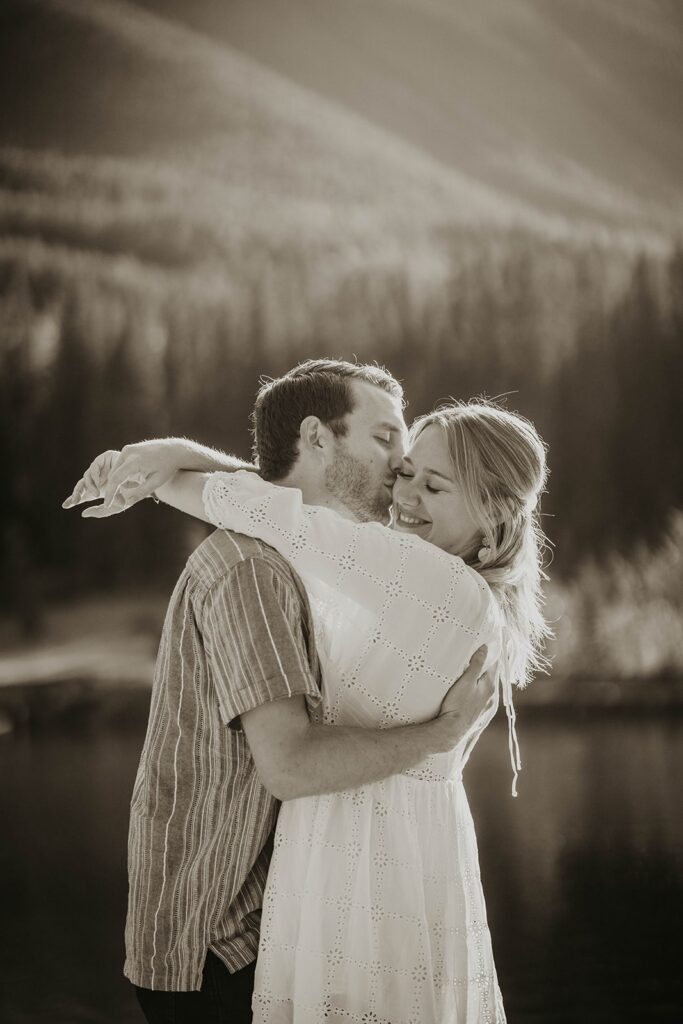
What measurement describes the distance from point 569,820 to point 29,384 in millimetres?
2714

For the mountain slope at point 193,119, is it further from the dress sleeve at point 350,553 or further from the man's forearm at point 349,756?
the man's forearm at point 349,756

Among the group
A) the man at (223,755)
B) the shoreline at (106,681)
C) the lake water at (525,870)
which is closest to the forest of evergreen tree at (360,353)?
Answer: the shoreline at (106,681)

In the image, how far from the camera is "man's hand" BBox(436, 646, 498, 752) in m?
1.28

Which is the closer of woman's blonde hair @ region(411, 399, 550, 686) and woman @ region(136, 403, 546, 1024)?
woman @ region(136, 403, 546, 1024)

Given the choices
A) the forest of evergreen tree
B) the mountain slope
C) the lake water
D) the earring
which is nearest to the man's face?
the earring

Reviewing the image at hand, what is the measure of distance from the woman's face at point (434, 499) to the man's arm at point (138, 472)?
30cm

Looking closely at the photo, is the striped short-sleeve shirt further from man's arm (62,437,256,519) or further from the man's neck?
the man's neck

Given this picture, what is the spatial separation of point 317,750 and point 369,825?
16 centimetres

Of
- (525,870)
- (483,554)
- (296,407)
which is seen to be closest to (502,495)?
(483,554)

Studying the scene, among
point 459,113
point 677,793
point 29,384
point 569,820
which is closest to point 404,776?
point 569,820

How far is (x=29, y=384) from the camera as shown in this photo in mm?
4207

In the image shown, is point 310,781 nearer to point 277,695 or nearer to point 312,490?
point 277,695

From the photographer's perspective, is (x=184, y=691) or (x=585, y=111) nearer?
(x=184, y=691)

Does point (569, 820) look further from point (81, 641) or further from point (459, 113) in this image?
point (459, 113)
